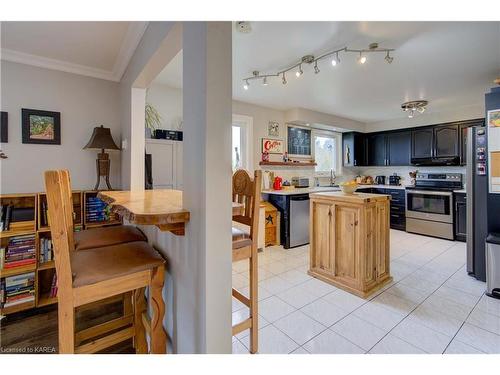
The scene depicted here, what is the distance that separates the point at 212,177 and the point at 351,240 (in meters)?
1.84

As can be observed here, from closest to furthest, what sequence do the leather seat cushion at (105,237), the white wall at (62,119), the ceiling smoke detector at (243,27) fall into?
the leather seat cushion at (105,237) → the ceiling smoke detector at (243,27) → the white wall at (62,119)

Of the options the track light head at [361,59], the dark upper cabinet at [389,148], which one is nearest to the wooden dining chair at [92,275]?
the track light head at [361,59]

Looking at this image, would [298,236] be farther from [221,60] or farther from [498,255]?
[221,60]

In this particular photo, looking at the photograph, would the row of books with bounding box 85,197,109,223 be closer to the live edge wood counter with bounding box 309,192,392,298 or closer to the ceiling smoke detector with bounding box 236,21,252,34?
the ceiling smoke detector with bounding box 236,21,252,34

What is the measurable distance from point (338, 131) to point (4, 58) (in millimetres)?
5507

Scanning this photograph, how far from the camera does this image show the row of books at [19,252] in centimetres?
202

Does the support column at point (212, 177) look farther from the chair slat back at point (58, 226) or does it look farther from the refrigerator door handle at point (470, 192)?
the refrigerator door handle at point (470, 192)

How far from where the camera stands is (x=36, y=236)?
6.97ft

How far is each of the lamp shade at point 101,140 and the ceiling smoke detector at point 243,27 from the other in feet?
5.59

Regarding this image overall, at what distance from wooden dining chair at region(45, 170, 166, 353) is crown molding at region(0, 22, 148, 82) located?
136cm

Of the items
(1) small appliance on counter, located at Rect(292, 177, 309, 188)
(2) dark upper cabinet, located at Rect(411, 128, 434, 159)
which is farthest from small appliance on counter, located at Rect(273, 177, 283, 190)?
(2) dark upper cabinet, located at Rect(411, 128, 434, 159)

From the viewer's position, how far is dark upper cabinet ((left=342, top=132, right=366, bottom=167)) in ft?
Result: 18.5
